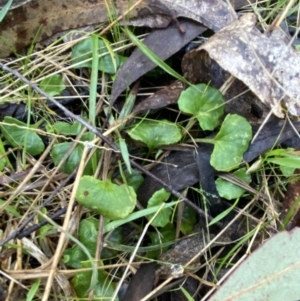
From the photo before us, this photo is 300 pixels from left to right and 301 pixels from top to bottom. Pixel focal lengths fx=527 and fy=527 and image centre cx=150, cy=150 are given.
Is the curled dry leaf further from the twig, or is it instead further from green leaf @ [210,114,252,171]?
the twig

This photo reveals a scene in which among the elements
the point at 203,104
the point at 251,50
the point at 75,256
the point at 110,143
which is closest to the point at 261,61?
the point at 251,50

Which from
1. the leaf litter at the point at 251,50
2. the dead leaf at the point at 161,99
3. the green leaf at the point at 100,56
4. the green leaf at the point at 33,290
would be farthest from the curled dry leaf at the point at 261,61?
the green leaf at the point at 33,290

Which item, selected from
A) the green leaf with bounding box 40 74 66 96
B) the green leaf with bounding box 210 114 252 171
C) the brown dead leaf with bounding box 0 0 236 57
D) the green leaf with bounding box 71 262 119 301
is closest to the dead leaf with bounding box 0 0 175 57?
the brown dead leaf with bounding box 0 0 236 57

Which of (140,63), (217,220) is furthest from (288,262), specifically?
(140,63)

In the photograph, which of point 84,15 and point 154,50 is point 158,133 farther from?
point 84,15

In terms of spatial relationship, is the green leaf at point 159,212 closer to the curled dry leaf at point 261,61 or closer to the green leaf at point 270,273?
the green leaf at point 270,273

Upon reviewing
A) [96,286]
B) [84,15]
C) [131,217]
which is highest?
[84,15]
